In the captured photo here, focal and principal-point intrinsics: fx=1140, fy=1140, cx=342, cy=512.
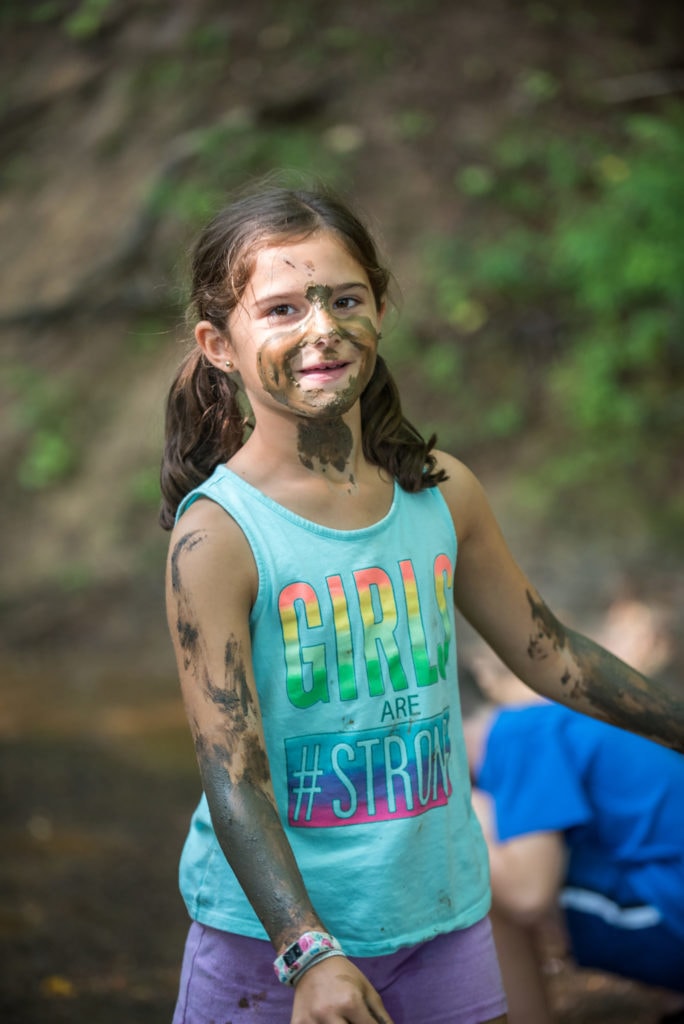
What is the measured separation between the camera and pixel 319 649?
68.5 inches

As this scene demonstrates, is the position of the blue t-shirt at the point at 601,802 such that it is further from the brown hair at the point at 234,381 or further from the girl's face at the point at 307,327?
the girl's face at the point at 307,327

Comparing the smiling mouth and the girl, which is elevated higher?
the smiling mouth

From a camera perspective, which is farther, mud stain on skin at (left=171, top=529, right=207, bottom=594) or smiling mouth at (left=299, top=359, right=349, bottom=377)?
smiling mouth at (left=299, top=359, right=349, bottom=377)

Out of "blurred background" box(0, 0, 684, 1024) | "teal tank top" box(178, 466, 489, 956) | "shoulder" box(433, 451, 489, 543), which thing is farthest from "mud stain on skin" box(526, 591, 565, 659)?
"blurred background" box(0, 0, 684, 1024)

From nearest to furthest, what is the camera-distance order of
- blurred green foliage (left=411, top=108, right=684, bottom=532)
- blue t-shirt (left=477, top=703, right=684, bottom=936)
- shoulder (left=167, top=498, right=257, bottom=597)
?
shoulder (left=167, top=498, right=257, bottom=597)
blue t-shirt (left=477, top=703, right=684, bottom=936)
blurred green foliage (left=411, top=108, right=684, bottom=532)

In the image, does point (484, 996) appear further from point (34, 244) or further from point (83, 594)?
point (34, 244)

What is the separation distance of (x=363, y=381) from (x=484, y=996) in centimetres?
102

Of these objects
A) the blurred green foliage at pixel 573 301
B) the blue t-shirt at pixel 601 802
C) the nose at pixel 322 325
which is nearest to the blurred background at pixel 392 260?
the blurred green foliage at pixel 573 301

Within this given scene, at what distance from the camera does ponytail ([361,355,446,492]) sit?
6.41 ft

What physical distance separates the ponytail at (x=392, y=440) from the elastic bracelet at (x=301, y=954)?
0.77m

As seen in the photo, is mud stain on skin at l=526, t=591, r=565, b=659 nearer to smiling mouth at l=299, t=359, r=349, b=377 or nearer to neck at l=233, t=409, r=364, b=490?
neck at l=233, t=409, r=364, b=490

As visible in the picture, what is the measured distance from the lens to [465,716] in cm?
306

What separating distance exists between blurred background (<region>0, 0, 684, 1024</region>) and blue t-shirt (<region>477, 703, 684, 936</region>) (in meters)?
2.54

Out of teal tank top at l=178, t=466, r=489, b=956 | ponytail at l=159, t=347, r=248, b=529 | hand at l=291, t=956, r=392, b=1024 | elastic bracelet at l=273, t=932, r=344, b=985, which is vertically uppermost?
ponytail at l=159, t=347, r=248, b=529
